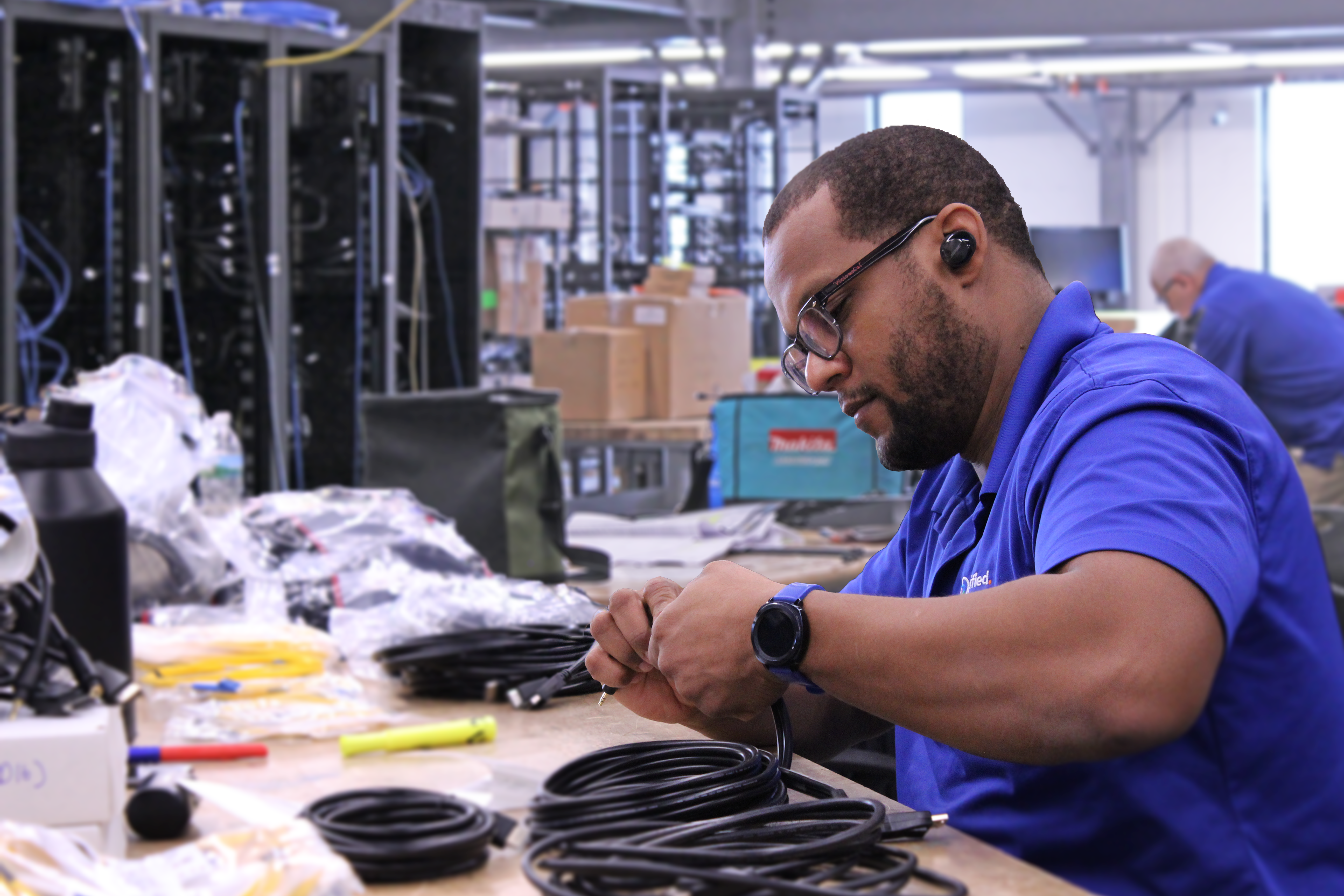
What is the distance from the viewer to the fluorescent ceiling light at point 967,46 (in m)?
8.70

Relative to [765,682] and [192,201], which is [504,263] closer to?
[192,201]

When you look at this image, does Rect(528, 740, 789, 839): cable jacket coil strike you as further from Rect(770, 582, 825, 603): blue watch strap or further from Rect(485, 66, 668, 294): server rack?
Rect(485, 66, 668, 294): server rack

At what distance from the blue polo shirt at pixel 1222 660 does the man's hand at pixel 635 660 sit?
0.20 metres

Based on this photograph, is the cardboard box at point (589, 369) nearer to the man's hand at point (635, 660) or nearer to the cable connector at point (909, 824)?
the man's hand at point (635, 660)

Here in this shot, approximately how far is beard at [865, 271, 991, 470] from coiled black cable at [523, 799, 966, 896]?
0.42m

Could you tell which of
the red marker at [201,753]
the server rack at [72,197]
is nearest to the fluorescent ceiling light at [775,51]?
the server rack at [72,197]

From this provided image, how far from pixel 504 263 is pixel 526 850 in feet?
20.0

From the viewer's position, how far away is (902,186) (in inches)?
41.9

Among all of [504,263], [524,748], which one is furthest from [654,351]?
[524,748]

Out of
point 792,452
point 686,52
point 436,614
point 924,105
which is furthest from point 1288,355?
point 924,105

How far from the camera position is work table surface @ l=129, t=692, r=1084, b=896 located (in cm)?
79

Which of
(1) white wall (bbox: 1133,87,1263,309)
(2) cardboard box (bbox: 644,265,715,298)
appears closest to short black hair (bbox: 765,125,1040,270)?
(2) cardboard box (bbox: 644,265,715,298)

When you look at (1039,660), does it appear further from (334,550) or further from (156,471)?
(156,471)

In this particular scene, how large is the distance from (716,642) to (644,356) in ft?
16.0
